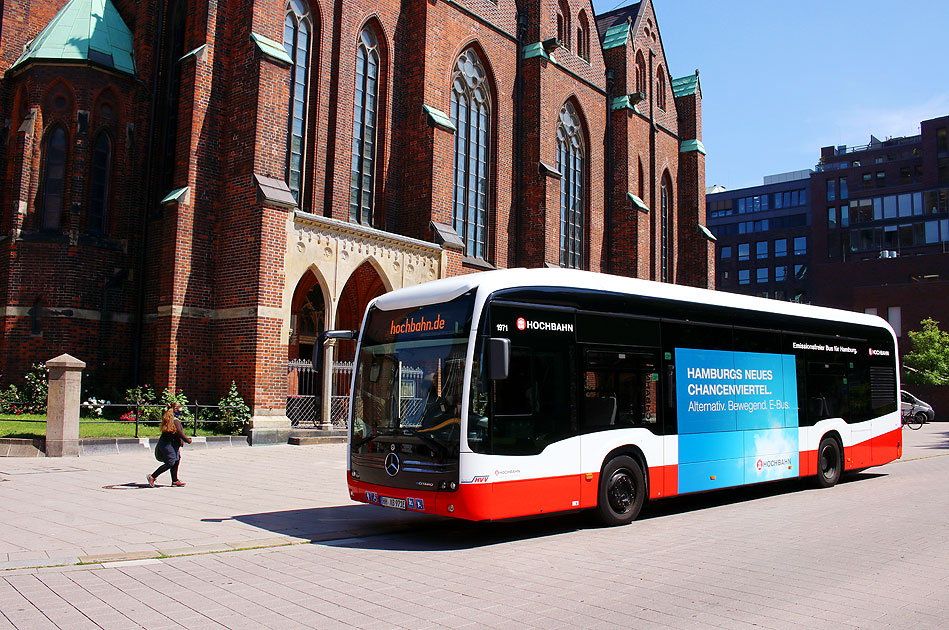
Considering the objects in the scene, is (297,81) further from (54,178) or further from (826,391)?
(826,391)

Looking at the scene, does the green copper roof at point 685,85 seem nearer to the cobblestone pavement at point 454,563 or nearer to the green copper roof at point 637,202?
the green copper roof at point 637,202

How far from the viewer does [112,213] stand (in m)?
20.2

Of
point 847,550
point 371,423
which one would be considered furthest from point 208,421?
point 847,550

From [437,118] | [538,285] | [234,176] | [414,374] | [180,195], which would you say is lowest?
[414,374]

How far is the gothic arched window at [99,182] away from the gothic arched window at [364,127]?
256 inches

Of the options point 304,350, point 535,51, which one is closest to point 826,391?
point 304,350

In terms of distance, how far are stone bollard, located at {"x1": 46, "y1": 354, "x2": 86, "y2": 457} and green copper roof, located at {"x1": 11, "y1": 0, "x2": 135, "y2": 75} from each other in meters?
9.78

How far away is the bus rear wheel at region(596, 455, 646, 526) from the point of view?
8781mm

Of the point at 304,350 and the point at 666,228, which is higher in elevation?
the point at 666,228

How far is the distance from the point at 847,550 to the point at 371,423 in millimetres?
5047

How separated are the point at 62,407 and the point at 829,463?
13.6 meters

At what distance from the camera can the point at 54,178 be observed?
19828 millimetres

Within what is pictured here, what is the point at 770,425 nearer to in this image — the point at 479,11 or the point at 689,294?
the point at 689,294

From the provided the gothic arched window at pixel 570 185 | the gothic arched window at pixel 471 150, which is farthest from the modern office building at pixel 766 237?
the gothic arched window at pixel 471 150
